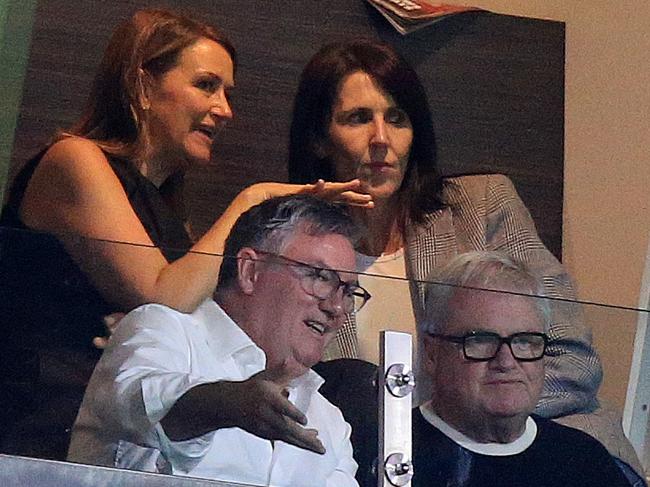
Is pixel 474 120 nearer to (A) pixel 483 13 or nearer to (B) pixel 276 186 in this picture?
(A) pixel 483 13

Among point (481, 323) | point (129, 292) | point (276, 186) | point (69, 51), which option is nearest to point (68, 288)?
point (129, 292)

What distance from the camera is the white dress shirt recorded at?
81cm

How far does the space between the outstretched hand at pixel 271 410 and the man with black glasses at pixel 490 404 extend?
0.25 feet

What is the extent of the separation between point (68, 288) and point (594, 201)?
0.85 meters

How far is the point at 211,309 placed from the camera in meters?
0.85

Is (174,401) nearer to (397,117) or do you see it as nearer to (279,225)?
(279,225)

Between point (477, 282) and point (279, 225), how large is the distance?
0.15 metres

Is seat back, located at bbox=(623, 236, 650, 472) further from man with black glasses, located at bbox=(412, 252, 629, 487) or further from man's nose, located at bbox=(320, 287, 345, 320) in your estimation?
man's nose, located at bbox=(320, 287, 345, 320)

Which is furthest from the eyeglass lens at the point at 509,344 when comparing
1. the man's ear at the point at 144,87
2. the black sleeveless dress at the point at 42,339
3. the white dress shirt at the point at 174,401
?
the man's ear at the point at 144,87

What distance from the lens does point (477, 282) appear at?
3.06 ft

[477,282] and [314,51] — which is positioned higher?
[314,51]

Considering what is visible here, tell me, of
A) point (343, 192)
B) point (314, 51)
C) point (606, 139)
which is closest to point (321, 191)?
point (343, 192)

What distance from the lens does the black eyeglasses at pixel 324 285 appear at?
2.82 ft

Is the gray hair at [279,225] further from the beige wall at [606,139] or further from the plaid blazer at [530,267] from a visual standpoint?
the beige wall at [606,139]
